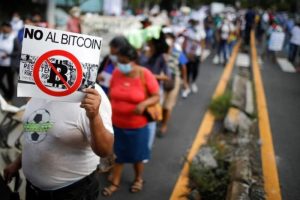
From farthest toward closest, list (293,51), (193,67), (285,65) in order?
(293,51) → (285,65) → (193,67)

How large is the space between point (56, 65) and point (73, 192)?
0.89 metres

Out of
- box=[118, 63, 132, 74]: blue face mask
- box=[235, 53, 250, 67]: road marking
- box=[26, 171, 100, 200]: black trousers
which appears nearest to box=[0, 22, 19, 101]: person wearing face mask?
box=[118, 63, 132, 74]: blue face mask

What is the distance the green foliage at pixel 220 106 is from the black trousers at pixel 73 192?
501cm

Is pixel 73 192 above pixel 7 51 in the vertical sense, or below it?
below

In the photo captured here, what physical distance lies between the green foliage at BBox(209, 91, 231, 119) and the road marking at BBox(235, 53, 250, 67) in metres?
6.15

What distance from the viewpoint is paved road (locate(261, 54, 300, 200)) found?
15.0 ft

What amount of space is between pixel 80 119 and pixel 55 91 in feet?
0.94

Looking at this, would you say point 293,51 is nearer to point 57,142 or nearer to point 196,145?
point 196,145

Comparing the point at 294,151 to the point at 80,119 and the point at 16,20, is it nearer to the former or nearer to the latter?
the point at 80,119

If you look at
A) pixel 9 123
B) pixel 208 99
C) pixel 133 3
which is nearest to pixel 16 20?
pixel 208 99

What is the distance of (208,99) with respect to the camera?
9.12m

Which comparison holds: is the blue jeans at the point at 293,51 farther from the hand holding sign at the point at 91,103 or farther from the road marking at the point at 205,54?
the hand holding sign at the point at 91,103

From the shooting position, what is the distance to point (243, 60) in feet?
49.5

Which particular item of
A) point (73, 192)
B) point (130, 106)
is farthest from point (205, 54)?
point (73, 192)
